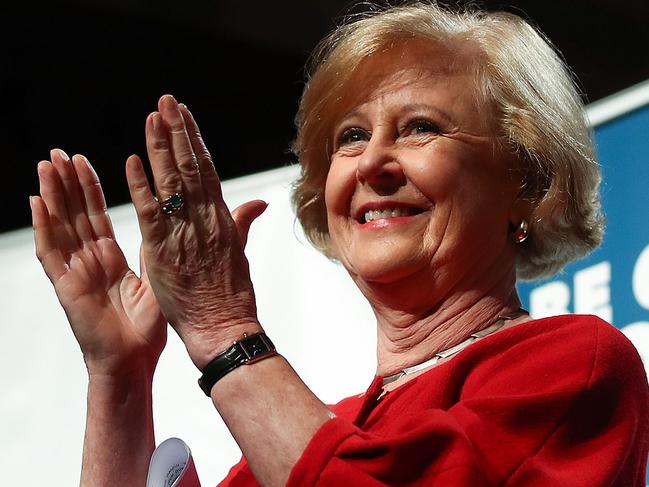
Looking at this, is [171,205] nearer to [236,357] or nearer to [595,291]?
[236,357]

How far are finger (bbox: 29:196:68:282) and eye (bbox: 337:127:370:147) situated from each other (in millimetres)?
495

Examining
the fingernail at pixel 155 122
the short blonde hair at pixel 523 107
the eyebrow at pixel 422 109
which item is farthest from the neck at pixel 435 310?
the fingernail at pixel 155 122

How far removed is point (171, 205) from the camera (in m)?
1.30

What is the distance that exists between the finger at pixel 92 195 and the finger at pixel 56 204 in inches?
1.5

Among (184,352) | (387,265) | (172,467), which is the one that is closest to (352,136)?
(387,265)

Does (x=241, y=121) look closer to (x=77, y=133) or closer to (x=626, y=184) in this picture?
(x=77, y=133)

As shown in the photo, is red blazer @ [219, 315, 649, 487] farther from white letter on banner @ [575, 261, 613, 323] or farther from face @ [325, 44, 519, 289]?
white letter on banner @ [575, 261, 613, 323]

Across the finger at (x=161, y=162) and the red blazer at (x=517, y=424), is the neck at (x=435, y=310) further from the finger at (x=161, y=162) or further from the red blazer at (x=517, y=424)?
the finger at (x=161, y=162)

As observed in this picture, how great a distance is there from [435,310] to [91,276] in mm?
567

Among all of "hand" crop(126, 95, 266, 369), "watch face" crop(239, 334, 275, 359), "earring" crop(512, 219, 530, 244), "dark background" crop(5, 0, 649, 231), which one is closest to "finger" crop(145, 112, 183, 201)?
"hand" crop(126, 95, 266, 369)

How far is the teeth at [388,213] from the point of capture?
5.14 feet

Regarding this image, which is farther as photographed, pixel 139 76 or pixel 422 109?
pixel 139 76

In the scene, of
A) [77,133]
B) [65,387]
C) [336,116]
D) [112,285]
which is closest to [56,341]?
[65,387]

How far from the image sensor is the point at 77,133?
9.37 ft
